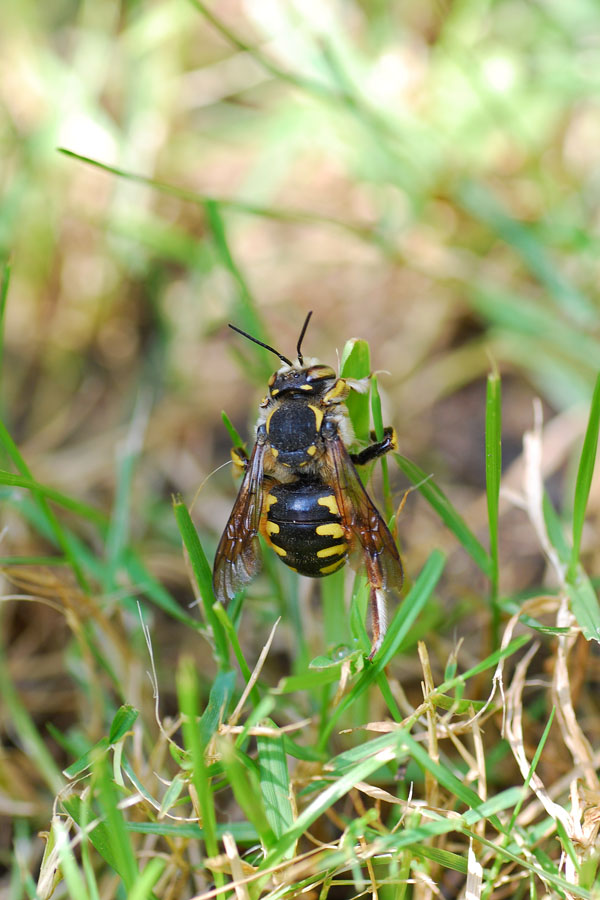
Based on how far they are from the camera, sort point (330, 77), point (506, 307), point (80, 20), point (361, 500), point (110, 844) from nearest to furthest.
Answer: point (110, 844) < point (361, 500) < point (506, 307) < point (330, 77) < point (80, 20)

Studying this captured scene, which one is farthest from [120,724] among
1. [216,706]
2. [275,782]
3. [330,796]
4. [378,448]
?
[378,448]

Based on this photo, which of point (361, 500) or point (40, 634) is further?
point (40, 634)

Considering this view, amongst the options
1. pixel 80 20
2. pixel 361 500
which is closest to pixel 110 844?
pixel 361 500

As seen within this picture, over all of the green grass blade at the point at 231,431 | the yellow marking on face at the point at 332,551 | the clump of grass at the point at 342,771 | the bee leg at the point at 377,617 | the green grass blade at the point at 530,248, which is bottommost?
the clump of grass at the point at 342,771

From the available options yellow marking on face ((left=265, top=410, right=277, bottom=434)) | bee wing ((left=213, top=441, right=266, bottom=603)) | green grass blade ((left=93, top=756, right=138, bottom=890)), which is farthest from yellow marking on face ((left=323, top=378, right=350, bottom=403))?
green grass blade ((left=93, top=756, right=138, bottom=890))

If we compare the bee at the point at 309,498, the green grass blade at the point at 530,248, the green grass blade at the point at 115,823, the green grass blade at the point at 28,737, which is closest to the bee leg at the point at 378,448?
the bee at the point at 309,498

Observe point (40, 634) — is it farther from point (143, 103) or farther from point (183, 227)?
point (143, 103)

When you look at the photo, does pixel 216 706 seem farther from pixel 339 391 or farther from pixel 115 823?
pixel 339 391

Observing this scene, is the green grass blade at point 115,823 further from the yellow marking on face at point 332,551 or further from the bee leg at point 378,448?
the bee leg at point 378,448
